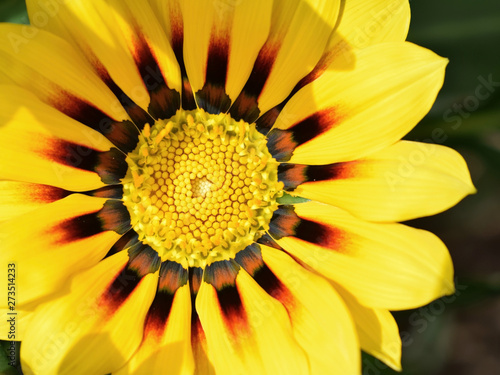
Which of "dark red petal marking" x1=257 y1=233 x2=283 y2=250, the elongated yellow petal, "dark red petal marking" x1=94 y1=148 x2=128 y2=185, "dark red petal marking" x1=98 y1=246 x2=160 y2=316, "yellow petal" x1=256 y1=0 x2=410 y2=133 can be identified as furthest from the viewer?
"dark red petal marking" x1=257 y1=233 x2=283 y2=250

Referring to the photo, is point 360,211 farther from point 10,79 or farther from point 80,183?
point 10,79

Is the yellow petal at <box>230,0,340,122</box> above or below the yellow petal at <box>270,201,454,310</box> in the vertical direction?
above

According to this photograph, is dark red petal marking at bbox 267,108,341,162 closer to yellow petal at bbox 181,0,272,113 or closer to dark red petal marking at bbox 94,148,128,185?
yellow petal at bbox 181,0,272,113

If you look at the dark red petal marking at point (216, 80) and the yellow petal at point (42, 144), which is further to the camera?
the dark red petal marking at point (216, 80)

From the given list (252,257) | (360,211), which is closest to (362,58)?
(360,211)

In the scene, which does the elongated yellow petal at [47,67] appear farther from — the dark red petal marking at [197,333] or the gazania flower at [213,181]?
the dark red petal marking at [197,333]

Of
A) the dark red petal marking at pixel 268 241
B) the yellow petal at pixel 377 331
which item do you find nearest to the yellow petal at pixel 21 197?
the dark red petal marking at pixel 268 241

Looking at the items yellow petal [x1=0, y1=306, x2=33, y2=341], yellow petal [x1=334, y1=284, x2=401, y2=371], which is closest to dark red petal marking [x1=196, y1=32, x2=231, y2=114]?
yellow petal [x1=334, y1=284, x2=401, y2=371]
